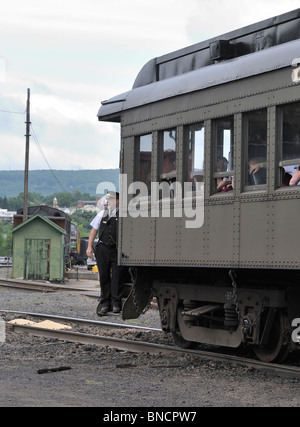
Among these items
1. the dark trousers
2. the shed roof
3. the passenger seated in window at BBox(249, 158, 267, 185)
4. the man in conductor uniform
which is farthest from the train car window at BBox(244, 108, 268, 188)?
the shed roof

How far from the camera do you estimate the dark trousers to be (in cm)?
1220

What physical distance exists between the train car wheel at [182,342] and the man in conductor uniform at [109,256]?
992mm

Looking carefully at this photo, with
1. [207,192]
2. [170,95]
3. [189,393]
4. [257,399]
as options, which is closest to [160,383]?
[189,393]

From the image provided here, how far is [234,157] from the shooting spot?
30.9 ft

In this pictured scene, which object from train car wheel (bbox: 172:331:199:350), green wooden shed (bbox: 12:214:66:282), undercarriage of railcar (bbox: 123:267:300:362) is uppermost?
green wooden shed (bbox: 12:214:66:282)

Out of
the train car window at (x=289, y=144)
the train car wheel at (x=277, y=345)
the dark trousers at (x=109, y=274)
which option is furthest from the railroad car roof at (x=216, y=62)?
the train car wheel at (x=277, y=345)

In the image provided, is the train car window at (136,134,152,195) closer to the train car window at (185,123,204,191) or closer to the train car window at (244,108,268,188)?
the train car window at (185,123,204,191)

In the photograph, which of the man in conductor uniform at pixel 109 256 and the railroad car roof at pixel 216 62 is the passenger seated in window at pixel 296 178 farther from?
the man in conductor uniform at pixel 109 256

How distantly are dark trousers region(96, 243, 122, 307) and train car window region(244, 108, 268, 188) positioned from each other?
11.6 feet

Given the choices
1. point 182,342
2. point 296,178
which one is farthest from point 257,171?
point 182,342

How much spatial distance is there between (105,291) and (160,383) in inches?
141

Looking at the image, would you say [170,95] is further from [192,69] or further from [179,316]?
[179,316]

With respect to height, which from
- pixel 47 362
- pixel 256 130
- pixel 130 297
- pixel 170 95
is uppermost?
pixel 170 95

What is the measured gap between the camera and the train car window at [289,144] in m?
8.55
